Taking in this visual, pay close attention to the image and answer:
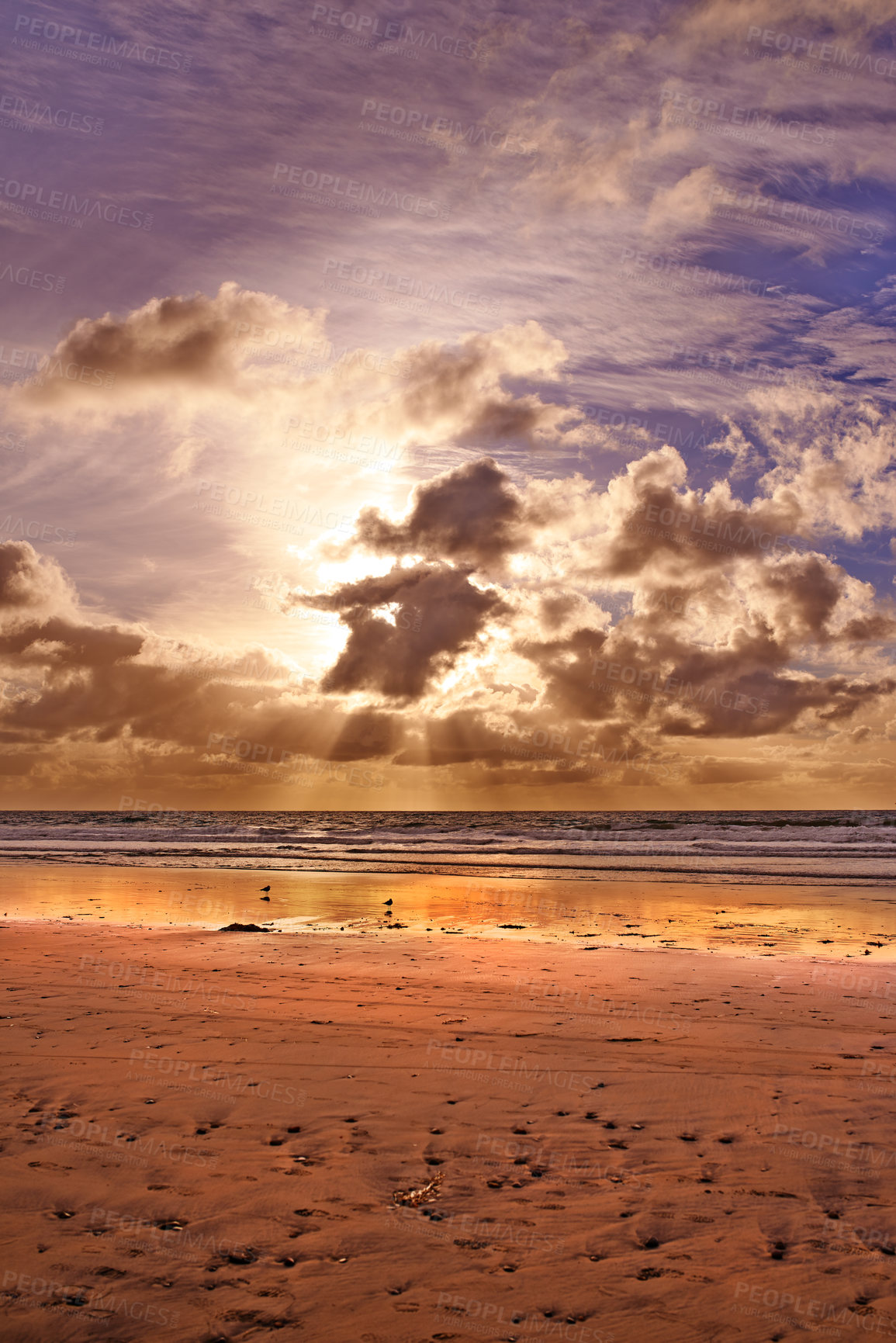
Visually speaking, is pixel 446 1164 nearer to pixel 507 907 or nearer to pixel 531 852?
pixel 507 907

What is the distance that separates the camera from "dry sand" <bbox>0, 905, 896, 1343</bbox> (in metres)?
4.86

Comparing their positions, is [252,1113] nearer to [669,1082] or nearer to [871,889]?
[669,1082]

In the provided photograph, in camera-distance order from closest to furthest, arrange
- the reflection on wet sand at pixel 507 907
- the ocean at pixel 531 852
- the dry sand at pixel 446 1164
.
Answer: the dry sand at pixel 446 1164 < the reflection on wet sand at pixel 507 907 < the ocean at pixel 531 852

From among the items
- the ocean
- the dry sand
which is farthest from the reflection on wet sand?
the dry sand

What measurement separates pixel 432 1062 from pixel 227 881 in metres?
23.8

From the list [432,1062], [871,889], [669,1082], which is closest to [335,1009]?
[432,1062]

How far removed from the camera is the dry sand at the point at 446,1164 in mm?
4855

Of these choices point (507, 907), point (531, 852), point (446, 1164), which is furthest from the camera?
point (531, 852)

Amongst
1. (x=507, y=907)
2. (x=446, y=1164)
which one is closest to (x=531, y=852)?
(x=507, y=907)

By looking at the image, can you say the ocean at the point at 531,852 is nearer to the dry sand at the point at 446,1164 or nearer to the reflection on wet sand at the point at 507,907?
the reflection on wet sand at the point at 507,907

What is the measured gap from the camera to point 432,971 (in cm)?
1399

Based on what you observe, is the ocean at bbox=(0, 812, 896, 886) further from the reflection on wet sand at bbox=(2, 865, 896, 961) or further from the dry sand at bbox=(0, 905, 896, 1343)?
the dry sand at bbox=(0, 905, 896, 1343)

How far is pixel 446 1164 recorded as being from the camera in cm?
663

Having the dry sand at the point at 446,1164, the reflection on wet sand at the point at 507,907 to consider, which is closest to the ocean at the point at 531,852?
the reflection on wet sand at the point at 507,907
